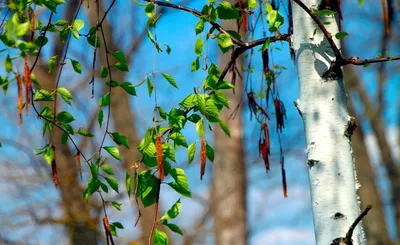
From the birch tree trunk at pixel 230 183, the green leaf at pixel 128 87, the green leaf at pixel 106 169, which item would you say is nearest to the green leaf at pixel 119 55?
the green leaf at pixel 128 87

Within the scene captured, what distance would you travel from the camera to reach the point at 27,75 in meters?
1.90

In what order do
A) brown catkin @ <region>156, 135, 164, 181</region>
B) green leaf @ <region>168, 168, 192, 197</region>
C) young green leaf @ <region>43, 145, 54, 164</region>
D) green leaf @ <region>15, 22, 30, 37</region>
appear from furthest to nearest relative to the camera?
young green leaf @ <region>43, 145, 54, 164</region>, green leaf @ <region>168, 168, 192, 197</region>, brown catkin @ <region>156, 135, 164, 181</region>, green leaf @ <region>15, 22, 30, 37</region>

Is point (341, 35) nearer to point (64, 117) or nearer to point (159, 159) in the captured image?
point (159, 159)

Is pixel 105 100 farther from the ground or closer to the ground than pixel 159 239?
farther from the ground

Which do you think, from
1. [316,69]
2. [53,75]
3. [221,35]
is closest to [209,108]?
[221,35]

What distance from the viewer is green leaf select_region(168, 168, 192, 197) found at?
2283 millimetres

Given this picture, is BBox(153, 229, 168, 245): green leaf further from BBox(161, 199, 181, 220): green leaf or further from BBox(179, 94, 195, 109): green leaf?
BBox(179, 94, 195, 109): green leaf

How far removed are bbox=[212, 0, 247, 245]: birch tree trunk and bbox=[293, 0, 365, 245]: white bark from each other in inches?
256

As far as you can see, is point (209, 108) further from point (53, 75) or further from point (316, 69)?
point (53, 75)

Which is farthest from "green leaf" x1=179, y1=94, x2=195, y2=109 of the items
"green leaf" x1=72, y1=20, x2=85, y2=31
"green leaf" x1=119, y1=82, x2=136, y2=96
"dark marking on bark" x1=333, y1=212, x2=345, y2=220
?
"dark marking on bark" x1=333, y1=212, x2=345, y2=220

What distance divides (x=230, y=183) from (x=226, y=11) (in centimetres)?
724

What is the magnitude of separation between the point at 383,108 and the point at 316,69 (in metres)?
9.65

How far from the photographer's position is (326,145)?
2475 millimetres

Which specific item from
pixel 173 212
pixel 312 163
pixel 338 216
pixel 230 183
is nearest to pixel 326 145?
pixel 312 163
